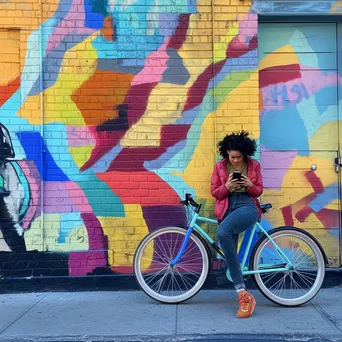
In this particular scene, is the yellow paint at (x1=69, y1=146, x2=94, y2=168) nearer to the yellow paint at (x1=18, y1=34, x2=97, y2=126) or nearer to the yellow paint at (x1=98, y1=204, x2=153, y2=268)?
the yellow paint at (x1=18, y1=34, x2=97, y2=126)

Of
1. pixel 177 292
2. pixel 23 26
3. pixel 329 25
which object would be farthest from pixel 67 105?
pixel 329 25

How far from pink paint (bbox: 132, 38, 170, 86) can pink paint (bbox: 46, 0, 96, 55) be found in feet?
2.87

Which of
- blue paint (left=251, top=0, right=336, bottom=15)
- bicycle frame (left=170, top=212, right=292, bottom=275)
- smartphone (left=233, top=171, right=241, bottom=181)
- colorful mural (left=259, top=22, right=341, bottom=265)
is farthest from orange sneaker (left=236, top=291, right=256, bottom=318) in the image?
blue paint (left=251, top=0, right=336, bottom=15)

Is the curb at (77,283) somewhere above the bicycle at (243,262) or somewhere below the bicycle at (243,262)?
below

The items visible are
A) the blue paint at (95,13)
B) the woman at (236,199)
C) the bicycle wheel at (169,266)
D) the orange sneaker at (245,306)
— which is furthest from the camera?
the blue paint at (95,13)

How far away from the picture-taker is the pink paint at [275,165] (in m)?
5.59

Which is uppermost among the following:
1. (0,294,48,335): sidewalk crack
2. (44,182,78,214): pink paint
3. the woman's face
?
the woman's face

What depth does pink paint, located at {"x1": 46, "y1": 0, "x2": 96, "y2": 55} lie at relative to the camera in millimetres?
5395

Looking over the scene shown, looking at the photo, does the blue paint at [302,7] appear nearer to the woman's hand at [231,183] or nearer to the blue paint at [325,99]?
the blue paint at [325,99]

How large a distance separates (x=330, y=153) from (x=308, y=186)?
495 millimetres

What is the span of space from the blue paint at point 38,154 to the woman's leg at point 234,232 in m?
2.09

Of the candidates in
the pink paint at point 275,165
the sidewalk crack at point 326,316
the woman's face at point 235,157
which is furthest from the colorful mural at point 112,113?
the sidewalk crack at point 326,316

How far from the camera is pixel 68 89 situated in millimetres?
5410

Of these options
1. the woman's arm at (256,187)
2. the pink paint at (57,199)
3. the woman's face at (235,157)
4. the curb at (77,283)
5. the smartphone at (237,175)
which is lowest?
the curb at (77,283)
